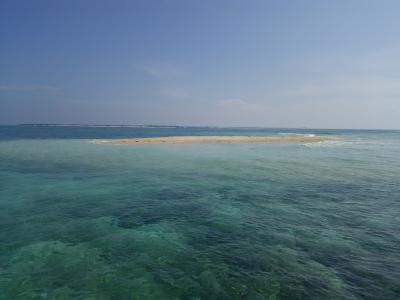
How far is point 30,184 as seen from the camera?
21766 mm

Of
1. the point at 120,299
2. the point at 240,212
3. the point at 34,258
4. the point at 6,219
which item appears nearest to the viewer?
the point at 120,299

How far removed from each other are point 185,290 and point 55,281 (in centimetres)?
356

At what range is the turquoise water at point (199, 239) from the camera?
332 inches

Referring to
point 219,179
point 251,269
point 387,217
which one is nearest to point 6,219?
point 251,269

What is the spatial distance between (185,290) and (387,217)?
10.6m

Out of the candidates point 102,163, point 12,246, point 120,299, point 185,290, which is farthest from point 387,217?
point 102,163

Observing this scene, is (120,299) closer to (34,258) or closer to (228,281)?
(228,281)

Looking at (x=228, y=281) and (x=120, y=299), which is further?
(x=228, y=281)

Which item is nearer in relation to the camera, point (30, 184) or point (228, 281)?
point (228, 281)

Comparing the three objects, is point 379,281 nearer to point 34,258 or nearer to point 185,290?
point 185,290

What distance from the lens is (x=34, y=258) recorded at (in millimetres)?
10016

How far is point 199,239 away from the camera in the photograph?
11758 mm

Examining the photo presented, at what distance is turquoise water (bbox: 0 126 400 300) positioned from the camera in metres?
8.44

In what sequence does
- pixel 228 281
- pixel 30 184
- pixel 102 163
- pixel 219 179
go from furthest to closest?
pixel 102 163 < pixel 219 179 < pixel 30 184 < pixel 228 281
